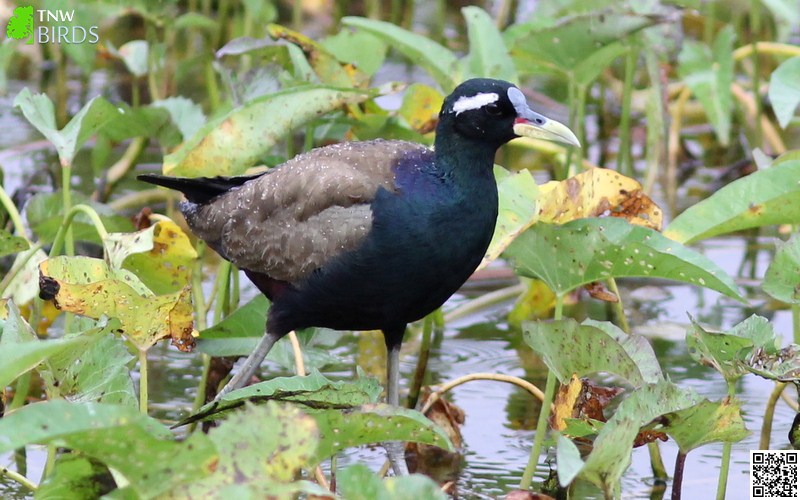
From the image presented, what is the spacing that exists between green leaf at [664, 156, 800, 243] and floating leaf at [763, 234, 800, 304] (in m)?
0.13

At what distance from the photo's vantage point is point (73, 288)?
3496 mm

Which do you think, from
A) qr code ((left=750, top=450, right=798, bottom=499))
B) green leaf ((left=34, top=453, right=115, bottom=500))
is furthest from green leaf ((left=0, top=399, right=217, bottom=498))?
qr code ((left=750, top=450, right=798, bottom=499))

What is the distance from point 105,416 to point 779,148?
4518mm

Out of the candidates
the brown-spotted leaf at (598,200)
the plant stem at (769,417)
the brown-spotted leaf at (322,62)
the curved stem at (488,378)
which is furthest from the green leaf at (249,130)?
the plant stem at (769,417)

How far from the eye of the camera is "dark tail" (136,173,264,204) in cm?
397

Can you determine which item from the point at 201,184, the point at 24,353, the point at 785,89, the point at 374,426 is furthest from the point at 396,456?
the point at 785,89

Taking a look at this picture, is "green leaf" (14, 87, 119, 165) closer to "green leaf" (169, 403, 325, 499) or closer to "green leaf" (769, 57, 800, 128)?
"green leaf" (169, 403, 325, 499)

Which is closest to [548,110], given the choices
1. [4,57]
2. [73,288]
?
[4,57]

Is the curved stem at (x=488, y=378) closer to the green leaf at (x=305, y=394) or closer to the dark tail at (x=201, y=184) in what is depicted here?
the green leaf at (x=305, y=394)

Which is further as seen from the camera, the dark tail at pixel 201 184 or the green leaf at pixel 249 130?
the green leaf at pixel 249 130

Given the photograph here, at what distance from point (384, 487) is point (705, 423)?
893 mm

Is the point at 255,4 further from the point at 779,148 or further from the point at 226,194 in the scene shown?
the point at 779,148

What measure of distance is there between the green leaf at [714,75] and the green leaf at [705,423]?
283 cm

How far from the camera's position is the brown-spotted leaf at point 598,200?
3.77m
